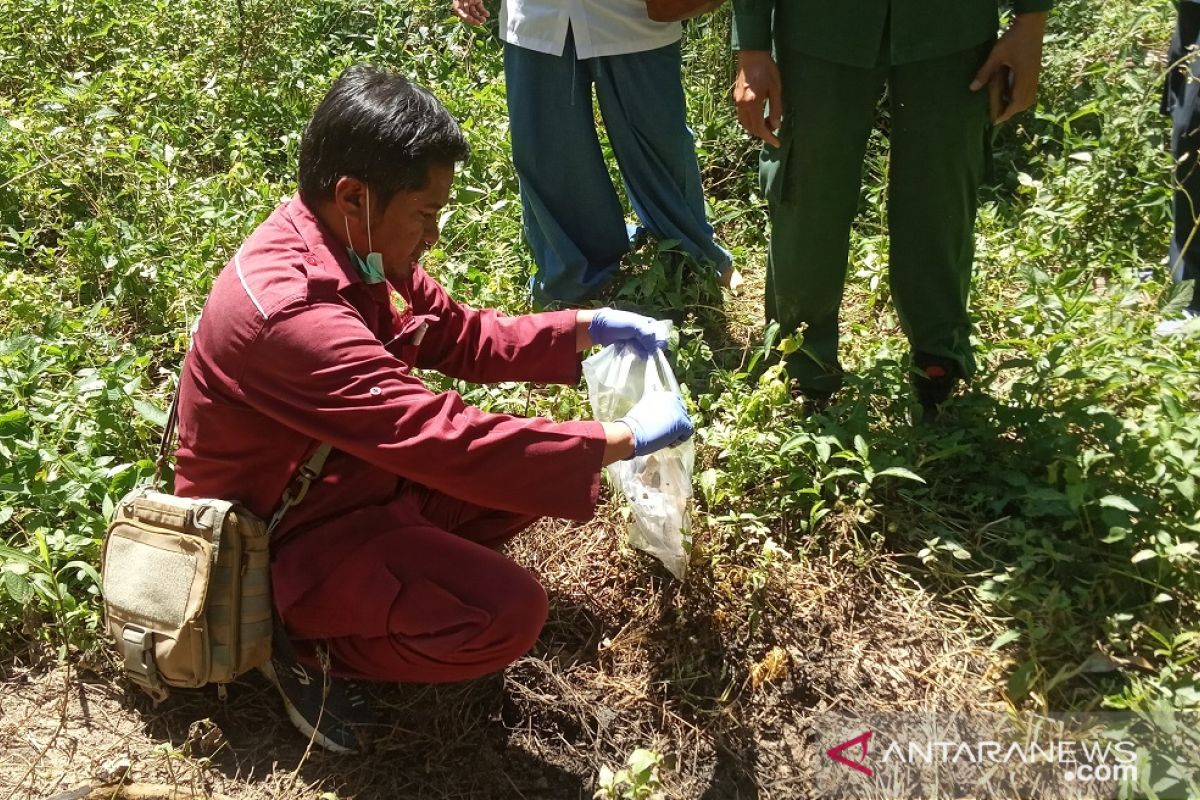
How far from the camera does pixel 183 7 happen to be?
17.1 feet

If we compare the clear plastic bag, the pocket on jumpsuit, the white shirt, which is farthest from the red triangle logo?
the white shirt

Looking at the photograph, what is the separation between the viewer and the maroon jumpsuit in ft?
6.23

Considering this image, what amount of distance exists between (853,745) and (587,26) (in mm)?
2178

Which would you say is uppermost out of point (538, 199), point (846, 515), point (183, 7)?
point (183, 7)

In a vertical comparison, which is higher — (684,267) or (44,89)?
(44,89)

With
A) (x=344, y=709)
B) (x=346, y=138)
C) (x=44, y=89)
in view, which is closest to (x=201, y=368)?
(x=346, y=138)

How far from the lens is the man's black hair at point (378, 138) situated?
1950mm

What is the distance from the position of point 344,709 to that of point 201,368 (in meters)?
0.81

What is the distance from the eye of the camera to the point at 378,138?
194 centimetres

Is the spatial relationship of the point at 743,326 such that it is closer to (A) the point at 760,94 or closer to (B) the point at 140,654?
(A) the point at 760,94

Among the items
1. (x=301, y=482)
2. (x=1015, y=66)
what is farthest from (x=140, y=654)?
(x=1015, y=66)

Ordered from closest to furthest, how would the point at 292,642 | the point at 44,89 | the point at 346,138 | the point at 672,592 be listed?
the point at 346,138, the point at 292,642, the point at 672,592, the point at 44,89

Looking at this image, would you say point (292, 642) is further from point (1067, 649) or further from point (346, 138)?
point (1067, 649)

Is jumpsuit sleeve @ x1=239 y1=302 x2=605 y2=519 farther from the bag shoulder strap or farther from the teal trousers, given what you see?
the teal trousers
